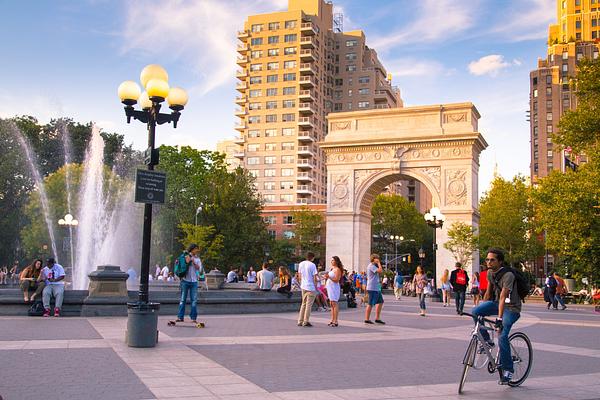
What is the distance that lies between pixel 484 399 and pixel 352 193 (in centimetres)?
3987

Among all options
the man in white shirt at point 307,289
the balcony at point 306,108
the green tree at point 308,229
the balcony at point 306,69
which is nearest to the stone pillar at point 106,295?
the man in white shirt at point 307,289

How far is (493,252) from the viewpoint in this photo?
26.9 ft

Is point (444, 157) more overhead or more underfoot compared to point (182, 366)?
more overhead

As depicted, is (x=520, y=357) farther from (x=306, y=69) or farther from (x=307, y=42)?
(x=307, y=42)

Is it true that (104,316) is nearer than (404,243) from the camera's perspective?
Yes

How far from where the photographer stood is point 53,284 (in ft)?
53.0

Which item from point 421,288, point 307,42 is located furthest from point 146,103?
point 307,42

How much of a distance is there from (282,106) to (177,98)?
274ft

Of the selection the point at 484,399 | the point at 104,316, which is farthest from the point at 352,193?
the point at 484,399

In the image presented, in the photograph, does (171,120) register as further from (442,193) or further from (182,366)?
(442,193)

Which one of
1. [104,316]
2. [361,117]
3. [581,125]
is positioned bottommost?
[104,316]

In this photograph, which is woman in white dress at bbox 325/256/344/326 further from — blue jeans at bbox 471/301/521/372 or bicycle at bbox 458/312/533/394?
blue jeans at bbox 471/301/521/372

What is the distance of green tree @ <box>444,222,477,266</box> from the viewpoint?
41844 mm

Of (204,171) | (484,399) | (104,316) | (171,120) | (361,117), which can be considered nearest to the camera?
(484,399)
